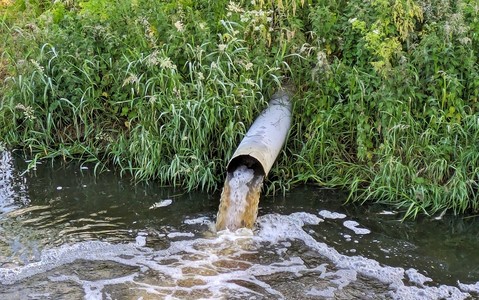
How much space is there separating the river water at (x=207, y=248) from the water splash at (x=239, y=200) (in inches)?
4.6

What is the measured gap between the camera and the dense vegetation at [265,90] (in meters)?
6.21

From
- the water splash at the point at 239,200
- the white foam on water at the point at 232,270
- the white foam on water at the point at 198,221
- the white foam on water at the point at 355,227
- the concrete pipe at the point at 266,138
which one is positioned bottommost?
the white foam on water at the point at 232,270

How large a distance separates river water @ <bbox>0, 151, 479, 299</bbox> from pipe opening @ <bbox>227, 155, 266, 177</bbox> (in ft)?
1.22

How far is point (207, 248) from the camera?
5.40m

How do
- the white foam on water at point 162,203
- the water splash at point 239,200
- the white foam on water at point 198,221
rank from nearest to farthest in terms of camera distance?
the water splash at point 239,200, the white foam on water at point 198,221, the white foam on water at point 162,203

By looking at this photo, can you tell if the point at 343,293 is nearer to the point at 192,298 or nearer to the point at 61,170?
the point at 192,298

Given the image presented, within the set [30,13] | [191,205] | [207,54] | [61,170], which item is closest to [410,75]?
[207,54]

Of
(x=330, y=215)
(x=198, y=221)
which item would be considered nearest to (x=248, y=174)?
(x=198, y=221)

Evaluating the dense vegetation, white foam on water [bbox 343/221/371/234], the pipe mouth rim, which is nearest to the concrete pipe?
the pipe mouth rim

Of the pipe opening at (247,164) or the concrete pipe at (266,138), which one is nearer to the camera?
the concrete pipe at (266,138)

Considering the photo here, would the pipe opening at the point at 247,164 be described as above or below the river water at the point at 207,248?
above

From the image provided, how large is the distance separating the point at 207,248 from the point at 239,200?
1.96ft

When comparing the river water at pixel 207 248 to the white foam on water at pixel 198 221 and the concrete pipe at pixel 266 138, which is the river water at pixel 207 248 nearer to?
the white foam on water at pixel 198 221

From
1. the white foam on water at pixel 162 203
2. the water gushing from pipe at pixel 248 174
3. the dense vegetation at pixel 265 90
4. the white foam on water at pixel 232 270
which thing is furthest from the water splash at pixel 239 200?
the white foam on water at pixel 162 203
